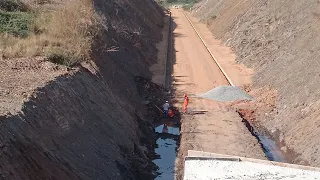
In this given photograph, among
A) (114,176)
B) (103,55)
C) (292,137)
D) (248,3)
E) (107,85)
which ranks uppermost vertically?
(248,3)

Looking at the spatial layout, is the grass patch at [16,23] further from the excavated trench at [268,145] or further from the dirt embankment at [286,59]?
the dirt embankment at [286,59]

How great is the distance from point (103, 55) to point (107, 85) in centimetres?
310

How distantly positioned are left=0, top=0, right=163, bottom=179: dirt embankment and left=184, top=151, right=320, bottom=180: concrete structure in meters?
2.21

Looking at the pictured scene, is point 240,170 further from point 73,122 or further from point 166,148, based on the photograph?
point 166,148

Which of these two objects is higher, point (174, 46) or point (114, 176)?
point (174, 46)

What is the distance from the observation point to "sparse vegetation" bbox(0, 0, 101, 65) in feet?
61.9

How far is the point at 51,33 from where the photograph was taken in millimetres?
21250

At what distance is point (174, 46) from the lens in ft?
142

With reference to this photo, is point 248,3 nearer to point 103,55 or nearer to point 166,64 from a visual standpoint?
point 166,64

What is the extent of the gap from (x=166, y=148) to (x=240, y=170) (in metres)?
6.02

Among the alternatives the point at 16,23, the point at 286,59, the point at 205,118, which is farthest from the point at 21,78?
the point at 286,59

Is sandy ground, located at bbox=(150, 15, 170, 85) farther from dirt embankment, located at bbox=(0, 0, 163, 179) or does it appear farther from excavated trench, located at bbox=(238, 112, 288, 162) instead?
excavated trench, located at bbox=(238, 112, 288, 162)

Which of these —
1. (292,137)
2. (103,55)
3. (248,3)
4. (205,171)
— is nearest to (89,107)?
(205,171)

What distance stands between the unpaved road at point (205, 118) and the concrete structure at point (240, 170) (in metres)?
2.07
